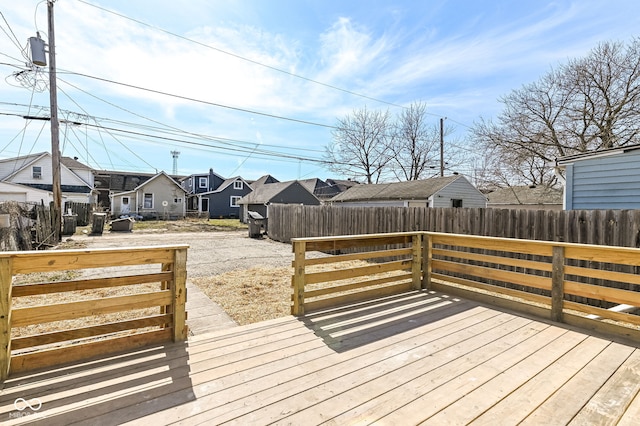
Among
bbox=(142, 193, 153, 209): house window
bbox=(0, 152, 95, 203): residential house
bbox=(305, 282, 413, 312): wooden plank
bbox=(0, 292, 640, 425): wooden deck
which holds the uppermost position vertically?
bbox=(0, 152, 95, 203): residential house

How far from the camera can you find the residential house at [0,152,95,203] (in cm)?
2172

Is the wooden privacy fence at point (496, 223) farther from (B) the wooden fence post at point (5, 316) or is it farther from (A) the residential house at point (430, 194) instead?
(A) the residential house at point (430, 194)

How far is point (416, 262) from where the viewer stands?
15.5 feet

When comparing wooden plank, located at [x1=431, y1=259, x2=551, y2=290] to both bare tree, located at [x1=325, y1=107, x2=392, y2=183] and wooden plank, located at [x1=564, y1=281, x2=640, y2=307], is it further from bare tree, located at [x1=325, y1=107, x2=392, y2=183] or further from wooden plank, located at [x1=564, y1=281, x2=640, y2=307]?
bare tree, located at [x1=325, y1=107, x2=392, y2=183]

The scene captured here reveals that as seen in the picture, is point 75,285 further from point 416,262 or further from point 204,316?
point 416,262

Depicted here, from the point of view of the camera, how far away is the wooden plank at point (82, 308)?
2.21 m

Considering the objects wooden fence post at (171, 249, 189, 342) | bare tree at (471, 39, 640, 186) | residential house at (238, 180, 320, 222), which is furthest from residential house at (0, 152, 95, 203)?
bare tree at (471, 39, 640, 186)

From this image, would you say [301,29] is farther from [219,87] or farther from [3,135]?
[3,135]

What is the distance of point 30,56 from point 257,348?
12.7 metres

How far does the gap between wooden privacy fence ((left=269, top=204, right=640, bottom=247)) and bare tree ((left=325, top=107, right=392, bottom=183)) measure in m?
15.4

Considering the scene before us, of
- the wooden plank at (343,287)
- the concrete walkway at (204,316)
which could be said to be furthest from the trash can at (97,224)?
the wooden plank at (343,287)

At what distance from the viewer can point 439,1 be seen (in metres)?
8.41

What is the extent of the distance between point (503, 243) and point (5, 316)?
4.98m

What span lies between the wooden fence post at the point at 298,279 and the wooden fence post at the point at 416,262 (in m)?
2.01
